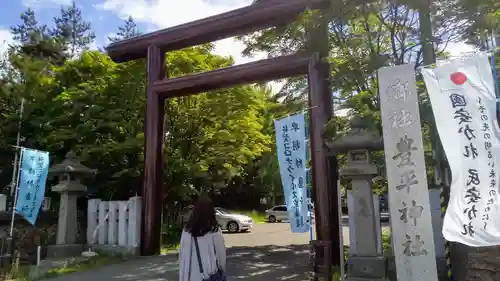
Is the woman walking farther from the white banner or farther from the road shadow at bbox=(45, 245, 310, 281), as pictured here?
the road shadow at bbox=(45, 245, 310, 281)

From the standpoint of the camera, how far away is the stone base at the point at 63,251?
11836 mm

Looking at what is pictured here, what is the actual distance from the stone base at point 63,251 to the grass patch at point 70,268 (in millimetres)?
1004

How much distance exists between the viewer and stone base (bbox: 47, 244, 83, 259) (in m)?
11.8

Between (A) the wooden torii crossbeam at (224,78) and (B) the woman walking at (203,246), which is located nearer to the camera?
(B) the woman walking at (203,246)

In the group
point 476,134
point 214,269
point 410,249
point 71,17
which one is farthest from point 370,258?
point 71,17

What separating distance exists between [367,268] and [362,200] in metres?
1.16

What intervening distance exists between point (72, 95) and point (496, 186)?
13.4m

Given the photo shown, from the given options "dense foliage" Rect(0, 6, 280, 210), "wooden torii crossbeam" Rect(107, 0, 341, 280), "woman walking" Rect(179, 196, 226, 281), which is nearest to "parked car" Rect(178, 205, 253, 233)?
"dense foliage" Rect(0, 6, 280, 210)

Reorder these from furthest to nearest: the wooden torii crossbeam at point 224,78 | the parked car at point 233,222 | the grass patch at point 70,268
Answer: the parked car at point 233,222
the grass patch at point 70,268
the wooden torii crossbeam at point 224,78

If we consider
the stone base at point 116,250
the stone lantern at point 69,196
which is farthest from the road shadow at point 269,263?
the stone lantern at point 69,196

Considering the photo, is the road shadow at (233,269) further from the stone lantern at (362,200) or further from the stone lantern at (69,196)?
the stone lantern at (69,196)

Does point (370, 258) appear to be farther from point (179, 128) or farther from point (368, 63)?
point (179, 128)

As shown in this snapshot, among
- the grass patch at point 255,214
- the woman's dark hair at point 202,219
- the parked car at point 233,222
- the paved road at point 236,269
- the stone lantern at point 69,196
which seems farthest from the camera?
the grass patch at point 255,214

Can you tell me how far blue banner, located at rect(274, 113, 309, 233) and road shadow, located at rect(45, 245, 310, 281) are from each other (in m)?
1.36
